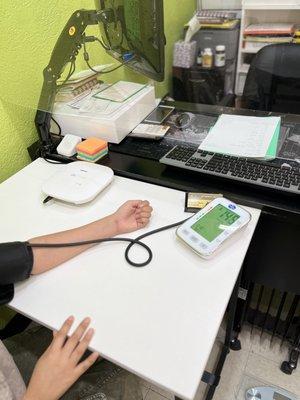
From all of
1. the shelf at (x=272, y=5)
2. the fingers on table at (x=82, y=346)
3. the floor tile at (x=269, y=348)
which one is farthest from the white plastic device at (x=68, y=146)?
the shelf at (x=272, y=5)

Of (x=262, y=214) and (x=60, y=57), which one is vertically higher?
(x=60, y=57)

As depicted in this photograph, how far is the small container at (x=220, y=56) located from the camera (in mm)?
1908

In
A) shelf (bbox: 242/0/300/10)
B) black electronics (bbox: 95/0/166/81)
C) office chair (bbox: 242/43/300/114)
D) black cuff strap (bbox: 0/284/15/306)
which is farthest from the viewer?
shelf (bbox: 242/0/300/10)

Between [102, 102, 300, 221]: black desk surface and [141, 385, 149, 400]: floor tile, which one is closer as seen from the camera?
[102, 102, 300, 221]: black desk surface

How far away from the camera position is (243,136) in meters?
0.99

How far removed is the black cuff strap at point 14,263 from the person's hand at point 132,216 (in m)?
0.22

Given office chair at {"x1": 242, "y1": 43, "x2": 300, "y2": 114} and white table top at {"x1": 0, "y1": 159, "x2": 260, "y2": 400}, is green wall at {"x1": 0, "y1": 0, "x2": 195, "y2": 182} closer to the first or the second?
white table top at {"x1": 0, "y1": 159, "x2": 260, "y2": 400}

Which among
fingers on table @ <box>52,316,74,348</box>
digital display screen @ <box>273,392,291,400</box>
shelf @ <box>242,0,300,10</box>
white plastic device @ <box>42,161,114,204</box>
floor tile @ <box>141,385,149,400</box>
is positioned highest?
shelf @ <box>242,0,300,10</box>

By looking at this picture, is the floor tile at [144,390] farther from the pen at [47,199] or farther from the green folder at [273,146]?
the green folder at [273,146]

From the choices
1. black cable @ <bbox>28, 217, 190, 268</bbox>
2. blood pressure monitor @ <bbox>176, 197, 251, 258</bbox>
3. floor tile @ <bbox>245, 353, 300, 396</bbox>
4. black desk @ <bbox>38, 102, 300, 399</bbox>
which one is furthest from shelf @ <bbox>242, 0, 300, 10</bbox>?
floor tile @ <bbox>245, 353, 300, 396</bbox>

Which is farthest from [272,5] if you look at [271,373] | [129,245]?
[271,373]

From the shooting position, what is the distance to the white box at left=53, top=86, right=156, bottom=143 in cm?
101

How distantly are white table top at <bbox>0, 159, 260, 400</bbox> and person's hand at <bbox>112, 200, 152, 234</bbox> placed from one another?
0.03 m

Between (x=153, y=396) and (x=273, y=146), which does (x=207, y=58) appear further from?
(x=153, y=396)
